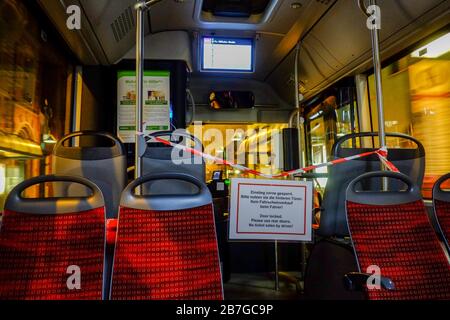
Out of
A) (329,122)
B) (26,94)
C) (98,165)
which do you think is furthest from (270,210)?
(329,122)

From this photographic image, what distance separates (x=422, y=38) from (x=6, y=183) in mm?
3001

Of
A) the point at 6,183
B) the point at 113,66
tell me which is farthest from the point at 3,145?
the point at 113,66

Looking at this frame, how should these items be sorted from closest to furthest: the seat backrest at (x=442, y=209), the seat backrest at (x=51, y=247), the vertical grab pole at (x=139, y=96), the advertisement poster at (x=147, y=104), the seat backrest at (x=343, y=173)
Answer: the seat backrest at (x=51, y=247) < the seat backrest at (x=442, y=209) < the vertical grab pole at (x=139, y=96) < the seat backrest at (x=343, y=173) < the advertisement poster at (x=147, y=104)

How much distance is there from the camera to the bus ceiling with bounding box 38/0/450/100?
7.57 feet

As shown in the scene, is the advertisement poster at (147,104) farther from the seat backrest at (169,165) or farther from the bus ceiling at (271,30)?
the seat backrest at (169,165)

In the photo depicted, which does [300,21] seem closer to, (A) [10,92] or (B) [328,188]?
(B) [328,188]

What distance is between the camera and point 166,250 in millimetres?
1159

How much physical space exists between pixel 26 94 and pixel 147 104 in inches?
50.1

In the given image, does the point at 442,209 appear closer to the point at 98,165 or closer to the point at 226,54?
the point at 98,165

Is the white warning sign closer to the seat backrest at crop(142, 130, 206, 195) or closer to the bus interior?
the bus interior

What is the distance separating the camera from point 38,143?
224 centimetres

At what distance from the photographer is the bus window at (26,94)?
180cm

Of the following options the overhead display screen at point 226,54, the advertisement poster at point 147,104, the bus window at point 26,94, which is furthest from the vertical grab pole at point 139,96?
the overhead display screen at point 226,54

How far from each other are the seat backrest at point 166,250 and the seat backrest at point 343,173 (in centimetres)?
96
